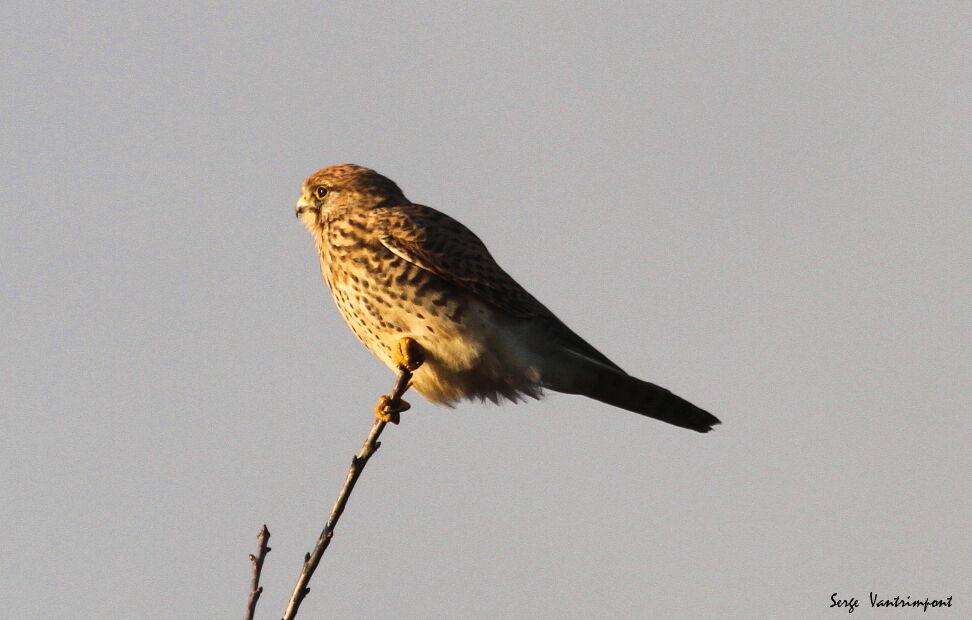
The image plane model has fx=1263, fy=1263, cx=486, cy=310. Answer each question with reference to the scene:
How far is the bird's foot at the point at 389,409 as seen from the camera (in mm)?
5258

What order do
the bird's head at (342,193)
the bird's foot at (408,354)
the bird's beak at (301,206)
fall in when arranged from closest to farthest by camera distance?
the bird's foot at (408,354) → the bird's head at (342,193) → the bird's beak at (301,206)

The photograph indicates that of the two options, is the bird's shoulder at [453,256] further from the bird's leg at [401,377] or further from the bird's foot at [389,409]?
the bird's foot at [389,409]

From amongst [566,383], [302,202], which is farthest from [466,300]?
[302,202]

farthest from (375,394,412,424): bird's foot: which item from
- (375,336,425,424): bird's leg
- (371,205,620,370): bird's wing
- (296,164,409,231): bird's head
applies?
(296,164,409,231): bird's head

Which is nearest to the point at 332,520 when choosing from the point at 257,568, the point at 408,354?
the point at 257,568

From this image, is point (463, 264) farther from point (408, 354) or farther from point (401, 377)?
point (401, 377)

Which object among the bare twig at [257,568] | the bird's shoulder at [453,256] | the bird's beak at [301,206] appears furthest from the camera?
the bird's beak at [301,206]

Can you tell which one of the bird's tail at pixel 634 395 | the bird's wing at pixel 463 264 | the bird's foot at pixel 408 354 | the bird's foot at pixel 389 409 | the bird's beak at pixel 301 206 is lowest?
the bird's foot at pixel 389 409

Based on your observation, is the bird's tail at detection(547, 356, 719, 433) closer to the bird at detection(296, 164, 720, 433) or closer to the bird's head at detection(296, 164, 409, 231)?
the bird at detection(296, 164, 720, 433)

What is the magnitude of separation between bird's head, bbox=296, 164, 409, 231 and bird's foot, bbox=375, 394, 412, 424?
153 centimetres

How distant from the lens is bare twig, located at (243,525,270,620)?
134 inches

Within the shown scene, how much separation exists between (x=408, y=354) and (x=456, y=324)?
26 centimetres

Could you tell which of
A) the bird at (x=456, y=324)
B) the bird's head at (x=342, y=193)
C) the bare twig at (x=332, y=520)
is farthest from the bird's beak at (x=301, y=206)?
the bare twig at (x=332, y=520)

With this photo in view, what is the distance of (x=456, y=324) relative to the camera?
5848 mm
